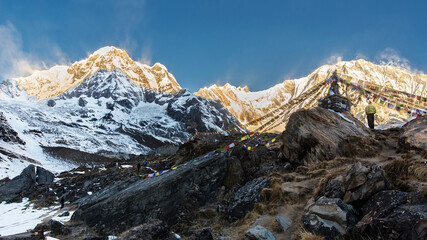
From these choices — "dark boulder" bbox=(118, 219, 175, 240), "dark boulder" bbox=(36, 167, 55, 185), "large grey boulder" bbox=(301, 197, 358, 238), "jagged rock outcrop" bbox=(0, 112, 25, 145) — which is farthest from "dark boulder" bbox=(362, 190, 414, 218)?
"jagged rock outcrop" bbox=(0, 112, 25, 145)

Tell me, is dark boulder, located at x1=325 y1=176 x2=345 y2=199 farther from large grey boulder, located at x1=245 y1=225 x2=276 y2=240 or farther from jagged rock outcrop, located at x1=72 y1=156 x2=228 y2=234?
jagged rock outcrop, located at x1=72 y1=156 x2=228 y2=234

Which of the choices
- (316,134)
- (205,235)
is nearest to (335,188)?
(205,235)

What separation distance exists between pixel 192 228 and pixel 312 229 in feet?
18.0

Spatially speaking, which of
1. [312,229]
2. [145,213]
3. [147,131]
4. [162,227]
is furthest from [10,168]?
[147,131]

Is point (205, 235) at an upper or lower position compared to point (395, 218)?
upper

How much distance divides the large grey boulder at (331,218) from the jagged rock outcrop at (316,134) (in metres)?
6.17

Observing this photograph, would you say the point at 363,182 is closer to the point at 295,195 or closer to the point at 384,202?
the point at 384,202

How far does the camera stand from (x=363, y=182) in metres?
5.55

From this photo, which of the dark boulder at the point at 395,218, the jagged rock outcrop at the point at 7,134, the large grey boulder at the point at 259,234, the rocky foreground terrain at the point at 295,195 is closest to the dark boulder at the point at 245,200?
the rocky foreground terrain at the point at 295,195

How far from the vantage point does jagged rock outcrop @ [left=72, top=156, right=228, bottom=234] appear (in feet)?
36.0

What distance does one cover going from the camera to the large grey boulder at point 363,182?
5.32 metres

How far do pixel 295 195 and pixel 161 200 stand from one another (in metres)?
6.64

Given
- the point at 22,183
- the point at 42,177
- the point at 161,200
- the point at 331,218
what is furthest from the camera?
the point at 42,177

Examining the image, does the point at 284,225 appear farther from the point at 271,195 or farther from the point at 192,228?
the point at 192,228
